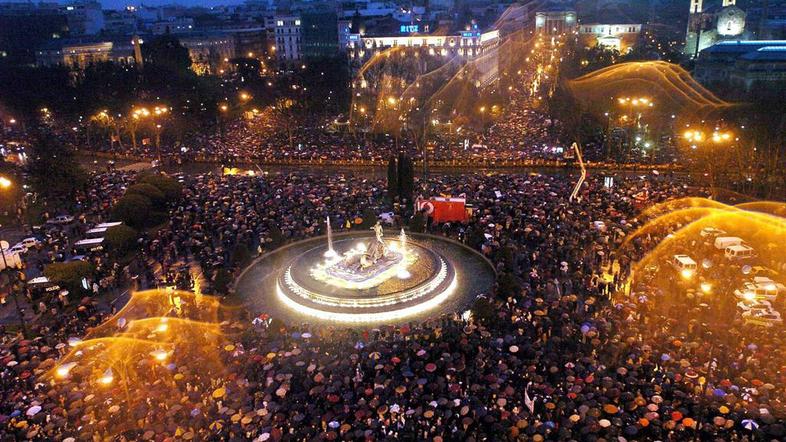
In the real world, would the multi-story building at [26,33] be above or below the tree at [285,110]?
above

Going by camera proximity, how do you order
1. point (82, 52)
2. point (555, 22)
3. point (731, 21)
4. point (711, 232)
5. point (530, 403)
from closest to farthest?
point (530, 403), point (711, 232), point (731, 21), point (82, 52), point (555, 22)

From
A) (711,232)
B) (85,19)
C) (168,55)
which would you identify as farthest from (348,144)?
(85,19)

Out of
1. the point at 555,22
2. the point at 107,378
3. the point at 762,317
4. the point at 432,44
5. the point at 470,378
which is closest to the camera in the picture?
the point at 470,378

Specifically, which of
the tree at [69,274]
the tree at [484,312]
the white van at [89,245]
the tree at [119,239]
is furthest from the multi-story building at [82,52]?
the tree at [484,312]

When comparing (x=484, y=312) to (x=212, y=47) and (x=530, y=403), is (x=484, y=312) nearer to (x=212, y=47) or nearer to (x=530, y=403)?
(x=530, y=403)

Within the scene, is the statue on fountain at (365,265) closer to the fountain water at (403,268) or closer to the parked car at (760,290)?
the fountain water at (403,268)

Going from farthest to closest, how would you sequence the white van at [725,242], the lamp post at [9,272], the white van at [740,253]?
the white van at [725,242], the white van at [740,253], the lamp post at [9,272]

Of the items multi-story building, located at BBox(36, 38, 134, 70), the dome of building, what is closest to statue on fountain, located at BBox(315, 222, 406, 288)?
the dome of building

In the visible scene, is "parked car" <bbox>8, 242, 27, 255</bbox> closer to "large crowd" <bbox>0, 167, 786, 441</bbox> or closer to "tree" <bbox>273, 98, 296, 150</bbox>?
"large crowd" <bbox>0, 167, 786, 441</bbox>
